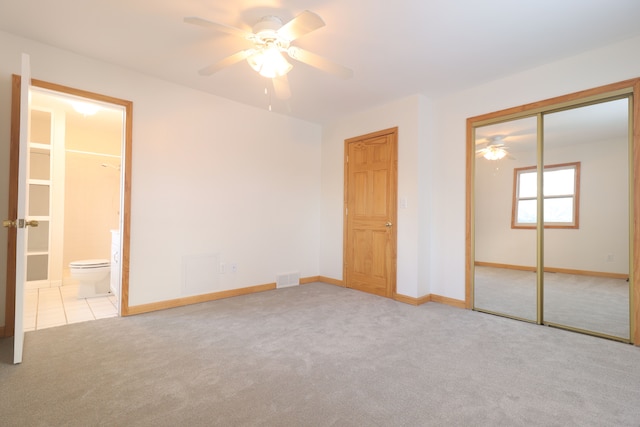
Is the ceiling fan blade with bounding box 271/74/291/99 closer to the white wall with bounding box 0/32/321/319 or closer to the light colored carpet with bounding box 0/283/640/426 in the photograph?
the white wall with bounding box 0/32/321/319

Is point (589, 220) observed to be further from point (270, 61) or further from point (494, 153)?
point (270, 61)

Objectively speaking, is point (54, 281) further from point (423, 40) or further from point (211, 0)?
point (423, 40)

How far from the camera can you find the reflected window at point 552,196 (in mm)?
3045

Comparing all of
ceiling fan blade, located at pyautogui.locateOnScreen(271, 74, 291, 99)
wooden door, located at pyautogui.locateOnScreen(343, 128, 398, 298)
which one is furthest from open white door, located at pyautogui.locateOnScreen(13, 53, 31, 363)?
wooden door, located at pyautogui.locateOnScreen(343, 128, 398, 298)

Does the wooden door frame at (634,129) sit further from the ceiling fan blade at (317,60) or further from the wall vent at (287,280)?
the wall vent at (287,280)

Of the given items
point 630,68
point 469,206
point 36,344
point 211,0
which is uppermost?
point 211,0

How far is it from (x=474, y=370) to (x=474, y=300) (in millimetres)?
1608

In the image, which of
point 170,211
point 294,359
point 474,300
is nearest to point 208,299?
point 170,211

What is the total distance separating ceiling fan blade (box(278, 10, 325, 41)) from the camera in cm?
178

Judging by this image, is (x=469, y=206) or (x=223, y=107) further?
(x=223, y=107)

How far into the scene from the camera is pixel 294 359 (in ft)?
7.29

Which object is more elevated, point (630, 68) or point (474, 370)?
point (630, 68)

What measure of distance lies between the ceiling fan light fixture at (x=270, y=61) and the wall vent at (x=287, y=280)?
2.82 meters

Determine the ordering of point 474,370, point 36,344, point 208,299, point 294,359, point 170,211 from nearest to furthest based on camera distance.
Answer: point 474,370 → point 294,359 → point 36,344 → point 170,211 → point 208,299
